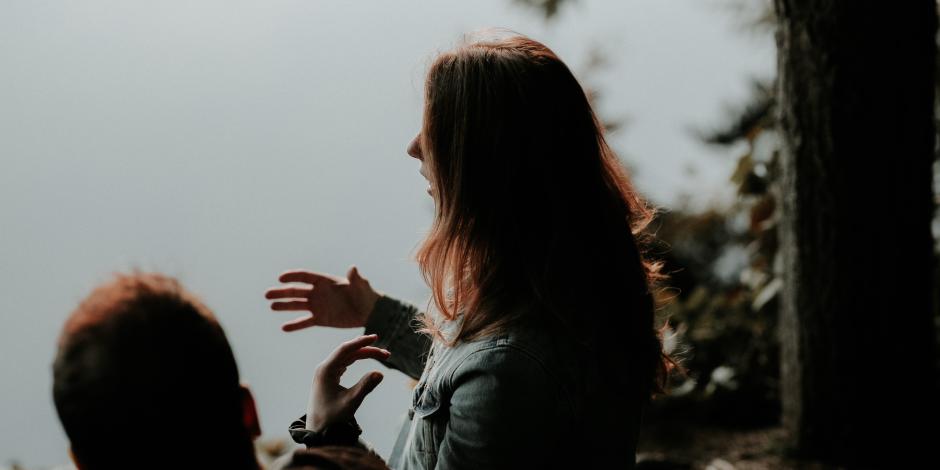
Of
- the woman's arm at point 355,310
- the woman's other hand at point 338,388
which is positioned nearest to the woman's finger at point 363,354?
the woman's other hand at point 338,388

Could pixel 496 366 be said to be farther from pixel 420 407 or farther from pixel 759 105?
pixel 759 105

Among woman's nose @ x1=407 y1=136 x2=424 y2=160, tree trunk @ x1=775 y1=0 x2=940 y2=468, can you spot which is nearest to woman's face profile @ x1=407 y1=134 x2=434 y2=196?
woman's nose @ x1=407 y1=136 x2=424 y2=160

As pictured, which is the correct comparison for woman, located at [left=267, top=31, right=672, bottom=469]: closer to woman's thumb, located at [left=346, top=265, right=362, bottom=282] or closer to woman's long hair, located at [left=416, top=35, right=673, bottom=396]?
woman's long hair, located at [left=416, top=35, right=673, bottom=396]

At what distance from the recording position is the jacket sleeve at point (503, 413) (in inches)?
38.1

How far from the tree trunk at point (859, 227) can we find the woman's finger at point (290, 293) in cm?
155

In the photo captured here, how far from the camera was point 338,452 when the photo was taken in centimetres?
102

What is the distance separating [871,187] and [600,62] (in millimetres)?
2390

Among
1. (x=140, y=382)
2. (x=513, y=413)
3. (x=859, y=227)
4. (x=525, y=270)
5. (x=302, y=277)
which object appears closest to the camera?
(x=140, y=382)

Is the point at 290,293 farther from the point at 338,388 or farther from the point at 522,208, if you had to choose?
the point at 522,208

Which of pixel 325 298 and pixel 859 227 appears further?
pixel 859 227

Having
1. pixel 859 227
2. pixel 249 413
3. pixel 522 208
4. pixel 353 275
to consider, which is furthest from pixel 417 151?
pixel 859 227

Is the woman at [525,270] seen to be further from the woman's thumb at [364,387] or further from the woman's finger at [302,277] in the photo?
the woman's finger at [302,277]

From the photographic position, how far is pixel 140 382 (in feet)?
2.84

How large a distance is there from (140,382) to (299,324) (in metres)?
0.56
